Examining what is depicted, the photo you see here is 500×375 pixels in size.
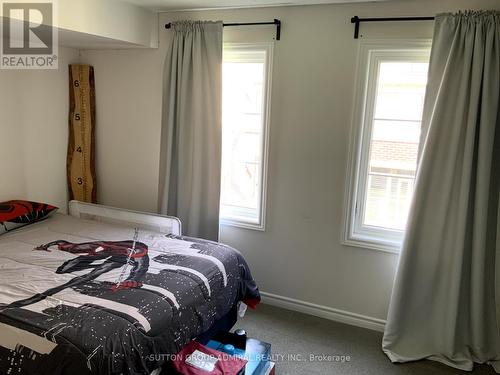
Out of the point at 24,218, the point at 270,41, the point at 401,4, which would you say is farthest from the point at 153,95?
the point at 401,4

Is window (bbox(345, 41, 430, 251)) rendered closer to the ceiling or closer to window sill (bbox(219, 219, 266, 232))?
the ceiling

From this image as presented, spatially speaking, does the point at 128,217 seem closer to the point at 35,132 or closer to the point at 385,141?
the point at 35,132

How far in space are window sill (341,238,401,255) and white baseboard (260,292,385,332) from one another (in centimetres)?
54

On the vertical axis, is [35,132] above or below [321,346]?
above

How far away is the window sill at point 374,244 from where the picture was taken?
9.09ft

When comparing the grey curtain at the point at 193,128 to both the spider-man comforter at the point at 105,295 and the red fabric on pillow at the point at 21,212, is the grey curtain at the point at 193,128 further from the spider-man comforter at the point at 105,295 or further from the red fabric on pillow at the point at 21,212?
the red fabric on pillow at the point at 21,212

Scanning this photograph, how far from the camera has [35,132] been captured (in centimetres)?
325

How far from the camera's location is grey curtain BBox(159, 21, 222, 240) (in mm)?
2971

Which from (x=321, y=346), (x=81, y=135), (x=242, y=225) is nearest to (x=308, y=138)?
(x=242, y=225)

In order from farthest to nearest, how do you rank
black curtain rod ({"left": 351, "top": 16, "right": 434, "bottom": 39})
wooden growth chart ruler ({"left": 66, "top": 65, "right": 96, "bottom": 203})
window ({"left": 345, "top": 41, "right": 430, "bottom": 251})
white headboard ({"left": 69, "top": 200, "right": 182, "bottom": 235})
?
1. wooden growth chart ruler ({"left": 66, "top": 65, "right": 96, "bottom": 203})
2. white headboard ({"left": 69, "top": 200, "right": 182, "bottom": 235})
3. window ({"left": 345, "top": 41, "right": 430, "bottom": 251})
4. black curtain rod ({"left": 351, "top": 16, "right": 434, "bottom": 39})

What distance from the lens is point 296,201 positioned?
2.99 m
